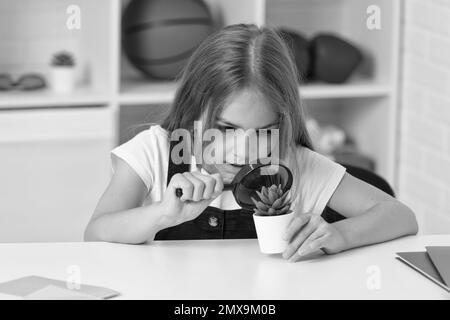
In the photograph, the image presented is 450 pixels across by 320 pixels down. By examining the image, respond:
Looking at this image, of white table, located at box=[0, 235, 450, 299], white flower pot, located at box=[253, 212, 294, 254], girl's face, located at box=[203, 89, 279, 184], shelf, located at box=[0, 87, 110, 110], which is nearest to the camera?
white table, located at box=[0, 235, 450, 299]

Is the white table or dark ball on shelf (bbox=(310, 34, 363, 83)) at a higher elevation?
dark ball on shelf (bbox=(310, 34, 363, 83))

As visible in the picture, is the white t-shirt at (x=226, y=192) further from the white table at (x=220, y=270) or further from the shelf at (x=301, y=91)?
the shelf at (x=301, y=91)

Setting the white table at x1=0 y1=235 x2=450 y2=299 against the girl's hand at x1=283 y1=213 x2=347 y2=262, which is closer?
the white table at x1=0 y1=235 x2=450 y2=299

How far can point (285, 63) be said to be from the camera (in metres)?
1.42

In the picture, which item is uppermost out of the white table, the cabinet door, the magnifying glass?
the magnifying glass

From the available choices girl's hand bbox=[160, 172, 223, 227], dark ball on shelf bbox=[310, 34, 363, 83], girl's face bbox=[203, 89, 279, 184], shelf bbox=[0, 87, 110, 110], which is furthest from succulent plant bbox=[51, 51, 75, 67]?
girl's hand bbox=[160, 172, 223, 227]

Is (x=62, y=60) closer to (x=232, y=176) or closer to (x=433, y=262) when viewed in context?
(x=232, y=176)

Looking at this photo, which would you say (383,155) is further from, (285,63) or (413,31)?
(285,63)

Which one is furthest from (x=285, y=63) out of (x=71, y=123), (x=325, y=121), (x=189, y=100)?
(x=325, y=121)

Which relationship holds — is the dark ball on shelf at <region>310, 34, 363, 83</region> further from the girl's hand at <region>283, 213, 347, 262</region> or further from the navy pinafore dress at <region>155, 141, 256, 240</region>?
the girl's hand at <region>283, 213, 347, 262</region>

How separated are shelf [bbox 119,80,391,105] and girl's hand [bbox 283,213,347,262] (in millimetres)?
1267

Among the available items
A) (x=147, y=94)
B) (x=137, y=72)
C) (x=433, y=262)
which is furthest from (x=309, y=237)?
(x=137, y=72)

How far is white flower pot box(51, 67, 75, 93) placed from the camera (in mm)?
2502
